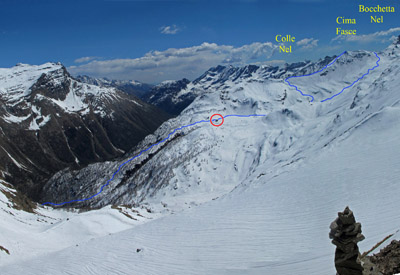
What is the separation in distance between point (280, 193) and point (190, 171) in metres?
109

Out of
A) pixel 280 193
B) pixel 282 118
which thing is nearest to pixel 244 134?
pixel 282 118

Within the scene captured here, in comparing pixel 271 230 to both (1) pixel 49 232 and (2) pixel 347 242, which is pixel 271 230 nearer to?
(2) pixel 347 242

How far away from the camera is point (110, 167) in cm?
19062

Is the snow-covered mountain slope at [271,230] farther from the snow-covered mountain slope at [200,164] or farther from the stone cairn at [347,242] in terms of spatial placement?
the snow-covered mountain slope at [200,164]

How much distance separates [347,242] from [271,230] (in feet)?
56.4

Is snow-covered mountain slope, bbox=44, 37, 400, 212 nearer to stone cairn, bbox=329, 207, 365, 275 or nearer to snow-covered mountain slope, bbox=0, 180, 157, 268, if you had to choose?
snow-covered mountain slope, bbox=0, 180, 157, 268

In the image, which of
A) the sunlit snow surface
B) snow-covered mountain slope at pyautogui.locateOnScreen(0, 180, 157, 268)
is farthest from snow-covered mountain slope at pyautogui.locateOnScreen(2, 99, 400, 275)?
snow-covered mountain slope at pyautogui.locateOnScreen(0, 180, 157, 268)

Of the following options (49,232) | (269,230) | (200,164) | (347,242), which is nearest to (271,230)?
(269,230)

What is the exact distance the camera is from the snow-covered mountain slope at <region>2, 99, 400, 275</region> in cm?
2066

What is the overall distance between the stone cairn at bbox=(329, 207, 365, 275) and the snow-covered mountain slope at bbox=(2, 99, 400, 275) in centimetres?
634

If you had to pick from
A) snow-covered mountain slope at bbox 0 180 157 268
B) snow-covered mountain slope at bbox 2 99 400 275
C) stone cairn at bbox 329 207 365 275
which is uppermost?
stone cairn at bbox 329 207 365 275

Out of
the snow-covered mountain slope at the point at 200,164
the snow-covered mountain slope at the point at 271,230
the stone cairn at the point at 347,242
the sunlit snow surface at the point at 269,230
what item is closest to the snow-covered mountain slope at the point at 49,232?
the sunlit snow surface at the point at 269,230

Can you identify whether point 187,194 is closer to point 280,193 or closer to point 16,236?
point 16,236

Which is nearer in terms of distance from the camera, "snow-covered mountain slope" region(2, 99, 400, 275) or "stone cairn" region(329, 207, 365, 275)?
"stone cairn" region(329, 207, 365, 275)
